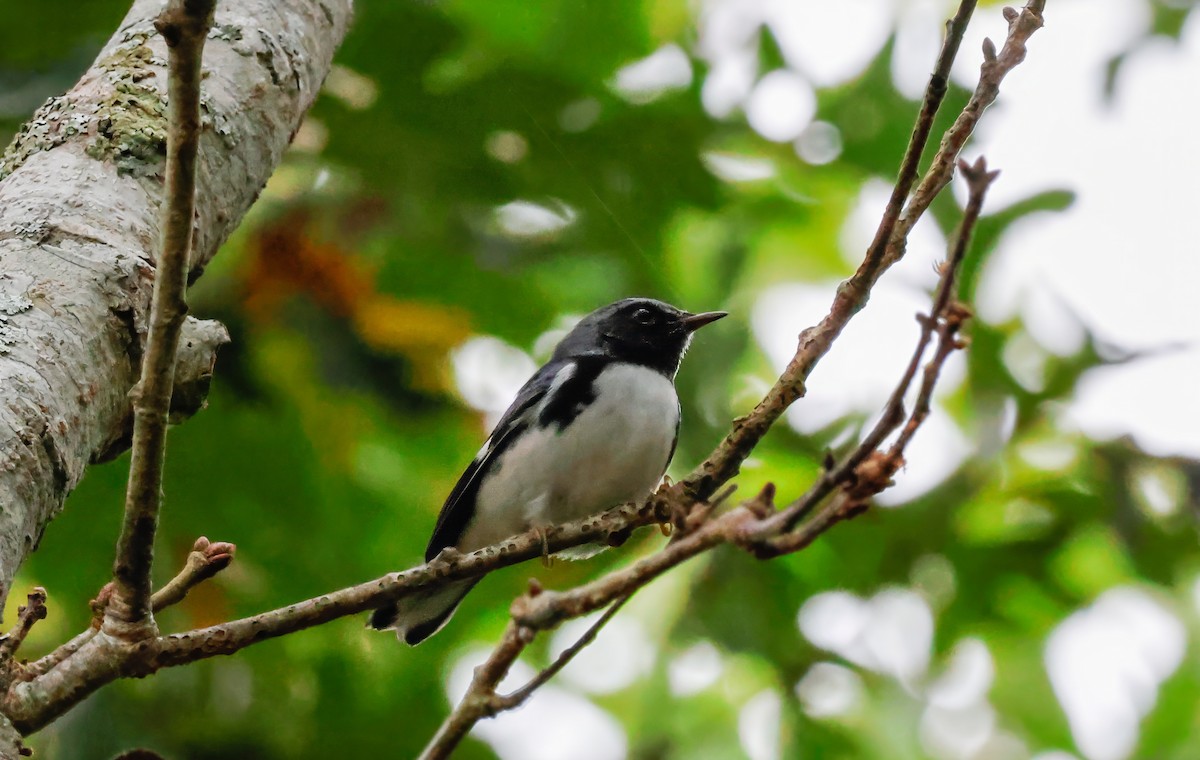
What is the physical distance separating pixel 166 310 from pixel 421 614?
2.69 m

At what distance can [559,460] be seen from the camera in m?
4.13

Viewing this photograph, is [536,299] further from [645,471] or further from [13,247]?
[13,247]

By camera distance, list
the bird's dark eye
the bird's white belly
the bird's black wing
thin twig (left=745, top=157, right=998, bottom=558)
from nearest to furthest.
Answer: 1. thin twig (left=745, top=157, right=998, bottom=558)
2. the bird's white belly
3. the bird's black wing
4. the bird's dark eye

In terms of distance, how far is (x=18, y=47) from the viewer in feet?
14.6

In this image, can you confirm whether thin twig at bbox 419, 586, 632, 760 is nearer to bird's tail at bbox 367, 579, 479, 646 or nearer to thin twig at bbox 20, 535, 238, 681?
thin twig at bbox 20, 535, 238, 681

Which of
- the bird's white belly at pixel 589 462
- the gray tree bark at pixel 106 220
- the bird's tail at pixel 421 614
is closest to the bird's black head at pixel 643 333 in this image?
the bird's white belly at pixel 589 462

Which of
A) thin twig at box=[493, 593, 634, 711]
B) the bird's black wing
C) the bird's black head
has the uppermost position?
thin twig at box=[493, 593, 634, 711]

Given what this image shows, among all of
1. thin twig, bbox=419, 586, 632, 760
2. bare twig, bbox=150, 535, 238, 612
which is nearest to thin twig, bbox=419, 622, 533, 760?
thin twig, bbox=419, 586, 632, 760

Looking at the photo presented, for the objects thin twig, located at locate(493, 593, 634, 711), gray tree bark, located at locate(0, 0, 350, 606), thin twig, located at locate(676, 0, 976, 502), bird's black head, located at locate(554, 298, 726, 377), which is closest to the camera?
thin twig, located at locate(493, 593, 634, 711)

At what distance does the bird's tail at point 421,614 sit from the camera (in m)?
4.14

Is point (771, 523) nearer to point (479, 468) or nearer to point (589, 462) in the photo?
point (589, 462)

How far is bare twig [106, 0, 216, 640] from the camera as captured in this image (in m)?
1.59

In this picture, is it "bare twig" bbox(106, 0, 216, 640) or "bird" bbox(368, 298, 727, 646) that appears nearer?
"bare twig" bbox(106, 0, 216, 640)

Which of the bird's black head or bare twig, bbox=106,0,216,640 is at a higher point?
bare twig, bbox=106,0,216,640
